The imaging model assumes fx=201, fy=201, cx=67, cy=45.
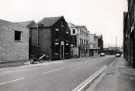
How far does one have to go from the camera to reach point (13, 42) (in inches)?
1277

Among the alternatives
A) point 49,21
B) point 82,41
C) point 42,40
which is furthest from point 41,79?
point 82,41

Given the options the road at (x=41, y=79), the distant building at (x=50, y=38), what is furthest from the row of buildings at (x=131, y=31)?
the distant building at (x=50, y=38)

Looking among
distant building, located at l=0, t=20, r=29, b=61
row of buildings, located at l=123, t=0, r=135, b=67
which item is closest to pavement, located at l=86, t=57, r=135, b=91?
row of buildings, located at l=123, t=0, r=135, b=67

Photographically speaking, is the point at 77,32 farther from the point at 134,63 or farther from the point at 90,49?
the point at 134,63

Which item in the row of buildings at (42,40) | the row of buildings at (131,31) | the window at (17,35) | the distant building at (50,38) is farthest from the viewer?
the distant building at (50,38)

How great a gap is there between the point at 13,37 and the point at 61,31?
2319 centimetres

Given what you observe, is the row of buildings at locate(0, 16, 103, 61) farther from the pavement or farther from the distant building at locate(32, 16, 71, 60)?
the pavement

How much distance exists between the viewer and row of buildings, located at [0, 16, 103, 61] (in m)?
31.2

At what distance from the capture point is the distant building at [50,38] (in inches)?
1933

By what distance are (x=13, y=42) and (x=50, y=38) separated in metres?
17.4

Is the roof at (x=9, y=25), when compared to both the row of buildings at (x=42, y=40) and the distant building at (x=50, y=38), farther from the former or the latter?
the distant building at (x=50, y=38)

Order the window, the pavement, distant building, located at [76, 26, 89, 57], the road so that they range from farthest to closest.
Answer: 1. distant building, located at [76, 26, 89, 57]
2. the window
3. the pavement
4. the road

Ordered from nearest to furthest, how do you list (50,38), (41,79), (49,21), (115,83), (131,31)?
(115,83)
(41,79)
(131,31)
(50,38)
(49,21)

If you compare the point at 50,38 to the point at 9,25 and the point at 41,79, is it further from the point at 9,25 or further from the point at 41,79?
the point at 41,79
